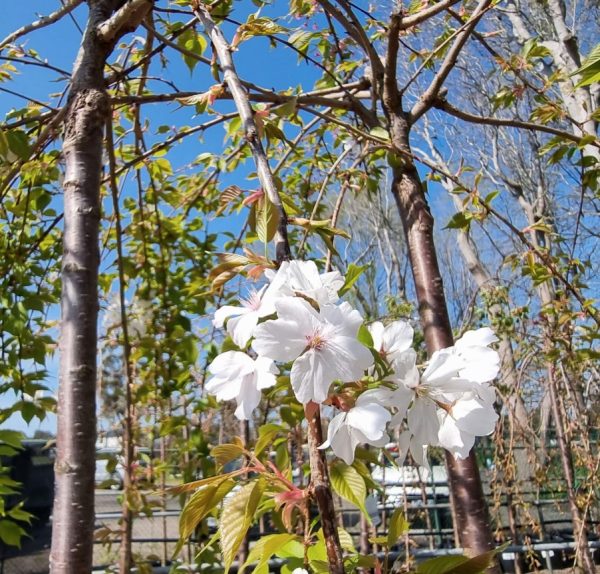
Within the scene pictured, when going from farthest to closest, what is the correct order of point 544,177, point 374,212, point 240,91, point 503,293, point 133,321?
1. point 374,212
2. point 544,177
3. point 503,293
4. point 133,321
5. point 240,91

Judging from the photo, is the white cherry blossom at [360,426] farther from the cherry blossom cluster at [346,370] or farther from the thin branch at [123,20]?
the thin branch at [123,20]

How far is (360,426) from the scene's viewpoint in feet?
1.35

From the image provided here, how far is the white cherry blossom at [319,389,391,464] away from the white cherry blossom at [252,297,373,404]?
0.04 metres

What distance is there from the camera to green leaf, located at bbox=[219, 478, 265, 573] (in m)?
0.41

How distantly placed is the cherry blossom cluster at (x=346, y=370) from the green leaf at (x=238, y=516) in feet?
0.18

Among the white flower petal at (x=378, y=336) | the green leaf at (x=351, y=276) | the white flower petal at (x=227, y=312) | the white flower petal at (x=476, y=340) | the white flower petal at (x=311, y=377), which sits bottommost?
the white flower petal at (x=311, y=377)

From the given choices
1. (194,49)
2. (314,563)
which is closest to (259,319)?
(314,563)

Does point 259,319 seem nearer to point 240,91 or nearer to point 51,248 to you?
point 240,91

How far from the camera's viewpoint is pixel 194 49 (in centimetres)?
147

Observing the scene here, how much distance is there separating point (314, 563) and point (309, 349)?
203 mm

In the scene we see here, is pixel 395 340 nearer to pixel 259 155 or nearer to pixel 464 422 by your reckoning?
pixel 464 422

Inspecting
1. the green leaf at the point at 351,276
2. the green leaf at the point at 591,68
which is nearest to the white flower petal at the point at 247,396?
the green leaf at the point at 351,276

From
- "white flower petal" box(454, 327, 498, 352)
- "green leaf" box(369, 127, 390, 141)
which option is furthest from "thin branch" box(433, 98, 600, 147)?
"white flower petal" box(454, 327, 498, 352)

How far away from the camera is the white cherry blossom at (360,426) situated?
41 cm
